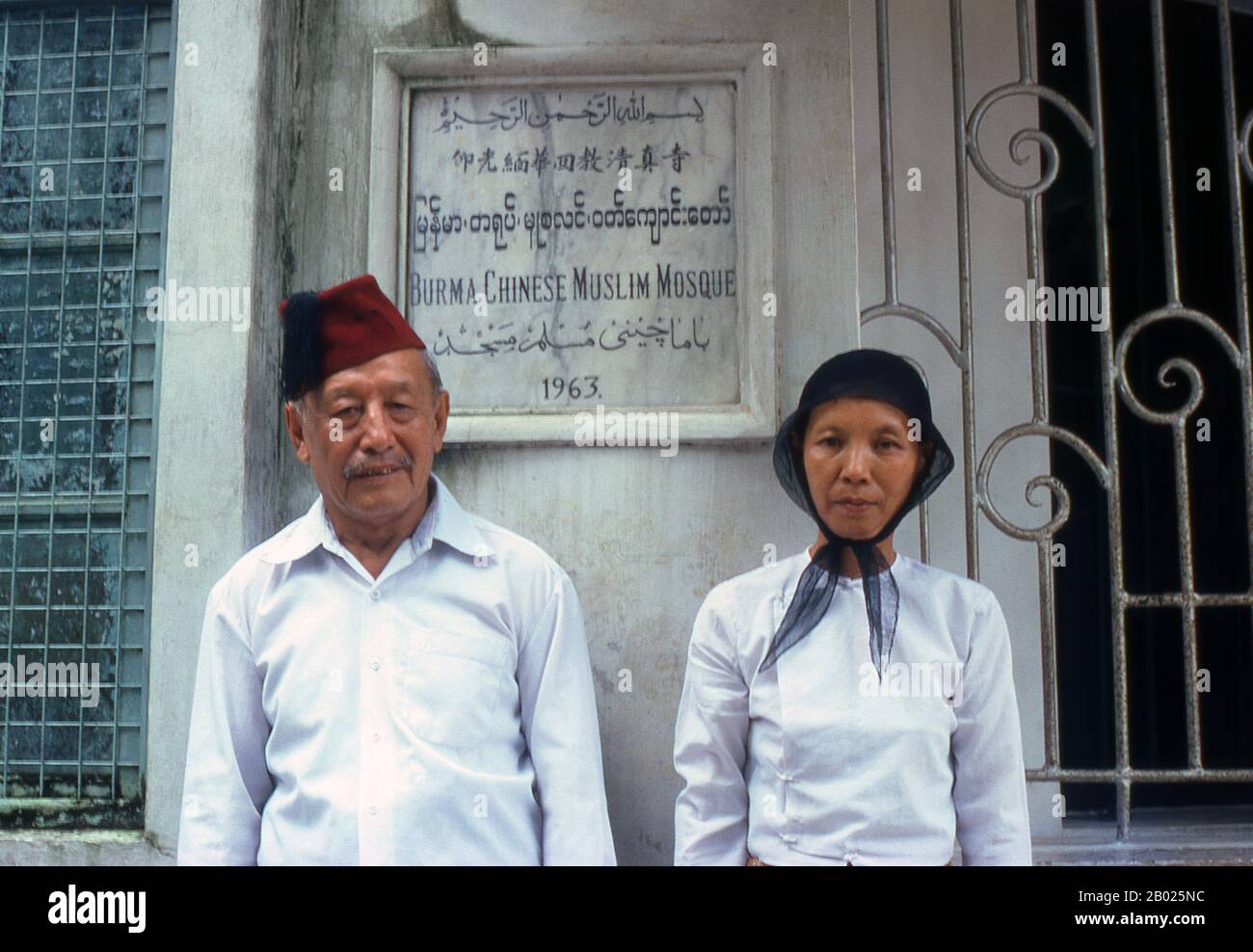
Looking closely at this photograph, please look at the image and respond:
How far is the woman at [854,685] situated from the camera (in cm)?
239

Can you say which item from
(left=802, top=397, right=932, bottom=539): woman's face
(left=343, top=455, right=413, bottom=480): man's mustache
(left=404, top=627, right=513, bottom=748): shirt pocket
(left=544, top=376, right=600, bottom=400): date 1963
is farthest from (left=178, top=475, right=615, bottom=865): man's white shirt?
(left=802, top=397, right=932, bottom=539): woman's face

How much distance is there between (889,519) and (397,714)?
1211 mm

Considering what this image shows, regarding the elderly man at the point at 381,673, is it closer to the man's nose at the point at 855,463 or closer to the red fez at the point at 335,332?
the red fez at the point at 335,332

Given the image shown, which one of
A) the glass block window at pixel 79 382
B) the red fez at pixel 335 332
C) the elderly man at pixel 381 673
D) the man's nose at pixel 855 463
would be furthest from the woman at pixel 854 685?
the glass block window at pixel 79 382

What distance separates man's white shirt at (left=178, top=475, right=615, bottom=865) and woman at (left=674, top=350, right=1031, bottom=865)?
1.00 feet

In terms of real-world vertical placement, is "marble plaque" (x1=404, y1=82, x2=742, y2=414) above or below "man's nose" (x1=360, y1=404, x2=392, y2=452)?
above

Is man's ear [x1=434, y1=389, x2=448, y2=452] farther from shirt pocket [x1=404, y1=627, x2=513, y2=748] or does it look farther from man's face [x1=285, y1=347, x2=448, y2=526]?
shirt pocket [x1=404, y1=627, x2=513, y2=748]

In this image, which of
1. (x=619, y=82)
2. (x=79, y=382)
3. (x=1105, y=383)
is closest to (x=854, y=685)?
(x=1105, y=383)

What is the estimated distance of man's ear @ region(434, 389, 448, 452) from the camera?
2.63m

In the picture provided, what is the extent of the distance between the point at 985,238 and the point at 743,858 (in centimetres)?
203

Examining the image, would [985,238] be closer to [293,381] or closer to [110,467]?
[293,381]

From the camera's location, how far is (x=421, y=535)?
8.29ft
